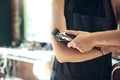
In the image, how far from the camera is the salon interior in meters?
2.77

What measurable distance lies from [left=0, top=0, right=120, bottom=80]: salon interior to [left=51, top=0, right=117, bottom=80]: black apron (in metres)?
1.59

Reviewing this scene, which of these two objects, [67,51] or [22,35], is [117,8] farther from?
[22,35]

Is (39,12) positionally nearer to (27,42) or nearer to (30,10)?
(30,10)

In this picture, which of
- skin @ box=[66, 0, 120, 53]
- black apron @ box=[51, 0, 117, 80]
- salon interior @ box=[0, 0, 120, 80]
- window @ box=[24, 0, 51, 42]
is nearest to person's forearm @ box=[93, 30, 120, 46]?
skin @ box=[66, 0, 120, 53]

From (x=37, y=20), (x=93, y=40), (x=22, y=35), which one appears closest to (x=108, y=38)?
(x=93, y=40)

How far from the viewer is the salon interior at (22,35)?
277 cm

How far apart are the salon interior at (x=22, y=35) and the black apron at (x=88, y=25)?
159 cm

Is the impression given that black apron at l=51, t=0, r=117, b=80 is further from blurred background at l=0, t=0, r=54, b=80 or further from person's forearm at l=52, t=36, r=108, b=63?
blurred background at l=0, t=0, r=54, b=80

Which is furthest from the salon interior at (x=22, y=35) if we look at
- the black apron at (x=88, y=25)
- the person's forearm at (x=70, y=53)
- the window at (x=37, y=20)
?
the person's forearm at (x=70, y=53)

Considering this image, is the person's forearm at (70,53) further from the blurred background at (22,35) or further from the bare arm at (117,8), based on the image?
the blurred background at (22,35)

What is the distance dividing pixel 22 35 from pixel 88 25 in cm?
224

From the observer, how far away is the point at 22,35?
3.11 meters

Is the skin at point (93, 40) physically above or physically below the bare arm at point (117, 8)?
below

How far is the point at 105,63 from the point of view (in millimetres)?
957
